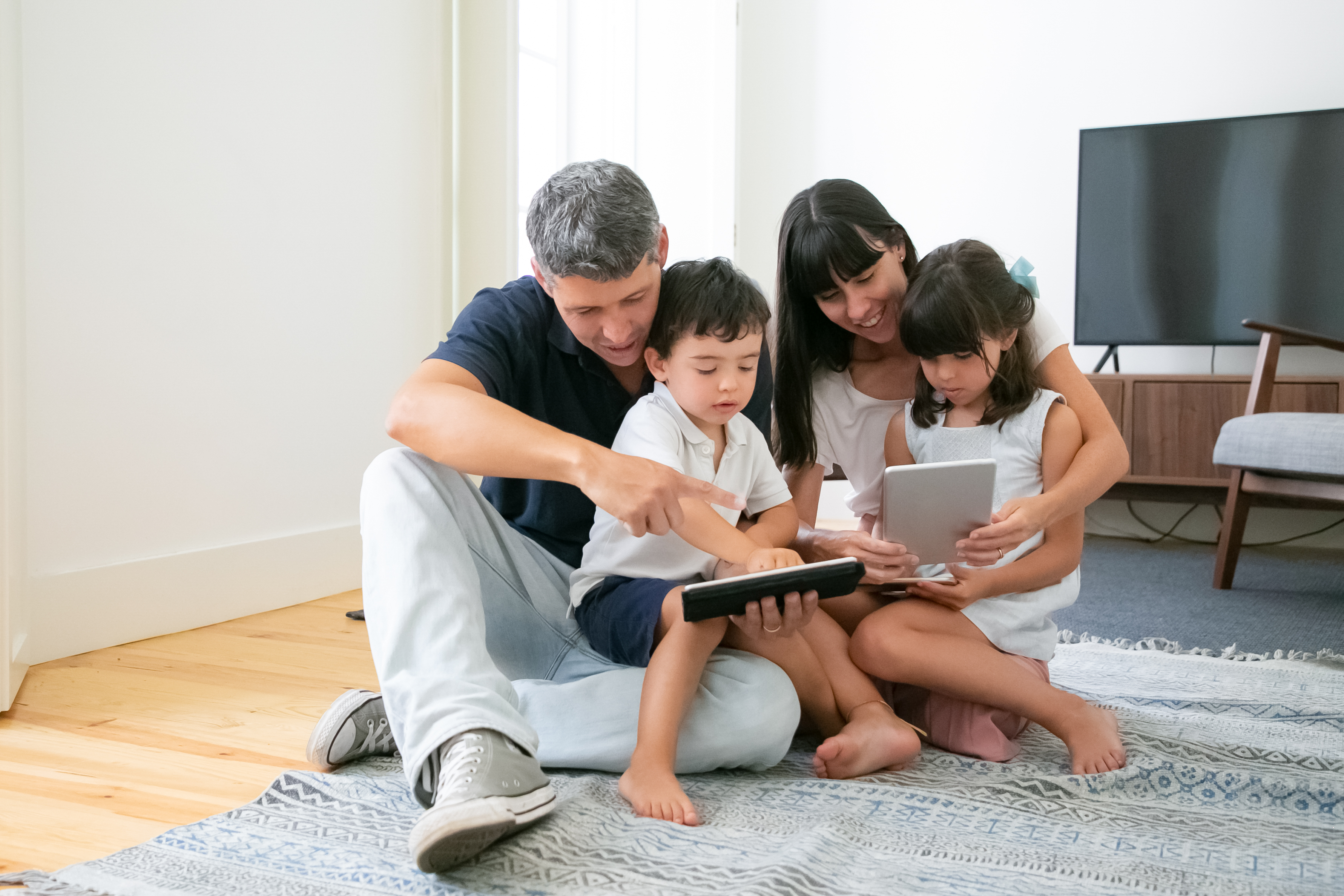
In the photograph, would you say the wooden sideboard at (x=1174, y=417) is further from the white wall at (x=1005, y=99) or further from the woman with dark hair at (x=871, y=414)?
the woman with dark hair at (x=871, y=414)

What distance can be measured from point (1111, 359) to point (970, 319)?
2.64 metres

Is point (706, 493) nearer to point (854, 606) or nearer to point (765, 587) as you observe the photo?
point (765, 587)

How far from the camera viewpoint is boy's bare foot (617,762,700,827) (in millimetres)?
968

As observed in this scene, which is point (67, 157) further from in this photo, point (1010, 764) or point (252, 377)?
point (1010, 764)

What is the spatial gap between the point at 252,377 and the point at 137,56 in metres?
0.63

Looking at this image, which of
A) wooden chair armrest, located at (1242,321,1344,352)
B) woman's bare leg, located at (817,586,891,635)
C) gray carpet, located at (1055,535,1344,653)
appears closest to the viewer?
woman's bare leg, located at (817,586,891,635)

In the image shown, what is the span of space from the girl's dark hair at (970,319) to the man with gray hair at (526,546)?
0.68 feet

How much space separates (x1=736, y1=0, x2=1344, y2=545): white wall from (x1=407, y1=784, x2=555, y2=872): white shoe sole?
281 cm

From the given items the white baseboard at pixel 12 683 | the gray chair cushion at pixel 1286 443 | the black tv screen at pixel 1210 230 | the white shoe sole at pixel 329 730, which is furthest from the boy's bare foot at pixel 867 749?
the black tv screen at pixel 1210 230

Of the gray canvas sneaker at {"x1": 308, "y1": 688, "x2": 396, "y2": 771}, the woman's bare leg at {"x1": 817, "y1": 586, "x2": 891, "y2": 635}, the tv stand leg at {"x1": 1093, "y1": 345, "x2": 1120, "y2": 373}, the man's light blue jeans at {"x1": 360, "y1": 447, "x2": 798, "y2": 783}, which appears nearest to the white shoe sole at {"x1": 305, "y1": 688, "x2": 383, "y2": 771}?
the gray canvas sneaker at {"x1": 308, "y1": 688, "x2": 396, "y2": 771}

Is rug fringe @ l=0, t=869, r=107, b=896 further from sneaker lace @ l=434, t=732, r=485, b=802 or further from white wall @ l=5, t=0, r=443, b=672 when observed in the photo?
white wall @ l=5, t=0, r=443, b=672

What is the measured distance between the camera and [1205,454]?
316cm

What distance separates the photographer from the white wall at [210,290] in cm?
173

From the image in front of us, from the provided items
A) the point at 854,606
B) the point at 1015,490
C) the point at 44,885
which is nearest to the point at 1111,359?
the point at 1015,490
